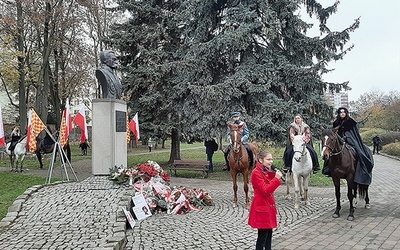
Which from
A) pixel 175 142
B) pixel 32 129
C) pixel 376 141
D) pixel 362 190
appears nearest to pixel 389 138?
pixel 376 141

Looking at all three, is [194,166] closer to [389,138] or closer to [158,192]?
[158,192]

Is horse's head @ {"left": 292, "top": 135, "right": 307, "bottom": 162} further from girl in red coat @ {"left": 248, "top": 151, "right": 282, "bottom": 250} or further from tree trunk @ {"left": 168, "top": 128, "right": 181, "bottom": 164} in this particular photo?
tree trunk @ {"left": 168, "top": 128, "right": 181, "bottom": 164}

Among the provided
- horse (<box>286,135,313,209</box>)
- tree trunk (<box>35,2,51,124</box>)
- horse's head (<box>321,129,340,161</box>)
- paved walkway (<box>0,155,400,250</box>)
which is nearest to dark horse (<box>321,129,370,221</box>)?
horse's head (<box>321,129,340,161</box>)

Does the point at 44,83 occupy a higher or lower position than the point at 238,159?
higher

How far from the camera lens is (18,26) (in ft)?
74.5

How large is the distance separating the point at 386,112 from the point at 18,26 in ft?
132

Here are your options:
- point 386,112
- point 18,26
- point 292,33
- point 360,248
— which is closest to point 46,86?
point 18,26

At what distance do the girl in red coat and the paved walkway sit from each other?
4.44ft

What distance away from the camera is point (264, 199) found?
502cm

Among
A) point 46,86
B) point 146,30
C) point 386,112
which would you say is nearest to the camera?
point 146,30

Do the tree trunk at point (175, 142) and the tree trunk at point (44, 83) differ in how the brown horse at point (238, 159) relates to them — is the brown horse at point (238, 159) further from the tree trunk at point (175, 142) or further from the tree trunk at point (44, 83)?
the tree trunk at point (44, 83)

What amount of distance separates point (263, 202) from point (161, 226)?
3194 millimetres

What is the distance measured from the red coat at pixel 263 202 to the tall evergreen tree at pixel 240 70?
32.2 ft

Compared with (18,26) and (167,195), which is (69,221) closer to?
(167,195)
